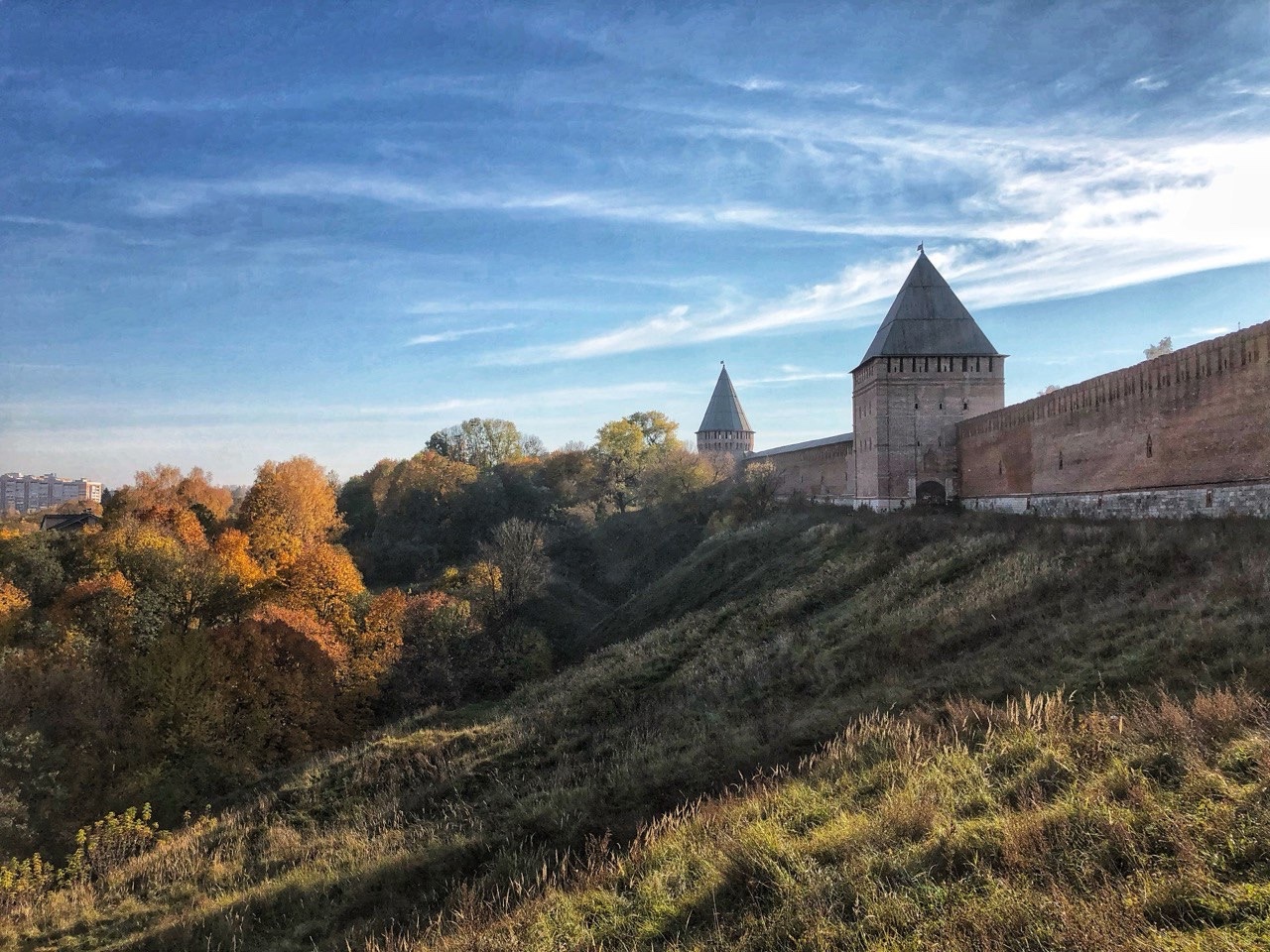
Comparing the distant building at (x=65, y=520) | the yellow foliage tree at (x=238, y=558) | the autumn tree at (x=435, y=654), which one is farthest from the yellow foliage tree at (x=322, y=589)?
the distant building at (x=65, y=520)

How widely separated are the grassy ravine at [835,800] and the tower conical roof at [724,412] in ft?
138

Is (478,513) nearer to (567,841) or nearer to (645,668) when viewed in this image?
(645,668)

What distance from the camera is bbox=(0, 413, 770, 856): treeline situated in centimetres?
1809

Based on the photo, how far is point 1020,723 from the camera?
630 centimetres

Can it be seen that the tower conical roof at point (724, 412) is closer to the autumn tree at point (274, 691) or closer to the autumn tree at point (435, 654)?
the autumn tree at point (435, 654)

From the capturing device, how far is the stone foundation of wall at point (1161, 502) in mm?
12008

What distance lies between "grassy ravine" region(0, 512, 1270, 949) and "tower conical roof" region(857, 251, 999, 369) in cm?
1009

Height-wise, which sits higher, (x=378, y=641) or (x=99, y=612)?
(x=99, y=612)

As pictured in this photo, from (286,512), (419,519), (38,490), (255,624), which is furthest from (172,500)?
(38,490)

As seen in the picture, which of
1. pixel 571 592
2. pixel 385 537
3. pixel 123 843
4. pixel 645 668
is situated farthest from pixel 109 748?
pixel 385 537

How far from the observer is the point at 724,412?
193 ft

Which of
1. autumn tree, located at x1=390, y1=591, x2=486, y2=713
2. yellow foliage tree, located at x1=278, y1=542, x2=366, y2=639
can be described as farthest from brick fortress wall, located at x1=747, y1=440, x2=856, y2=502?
yellow foliage tree, located at x1=278, y1=542, x2=366, y2=639

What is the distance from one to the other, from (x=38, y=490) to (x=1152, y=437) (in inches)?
6523

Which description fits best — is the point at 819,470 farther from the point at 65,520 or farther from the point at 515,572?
the point at 65,520
